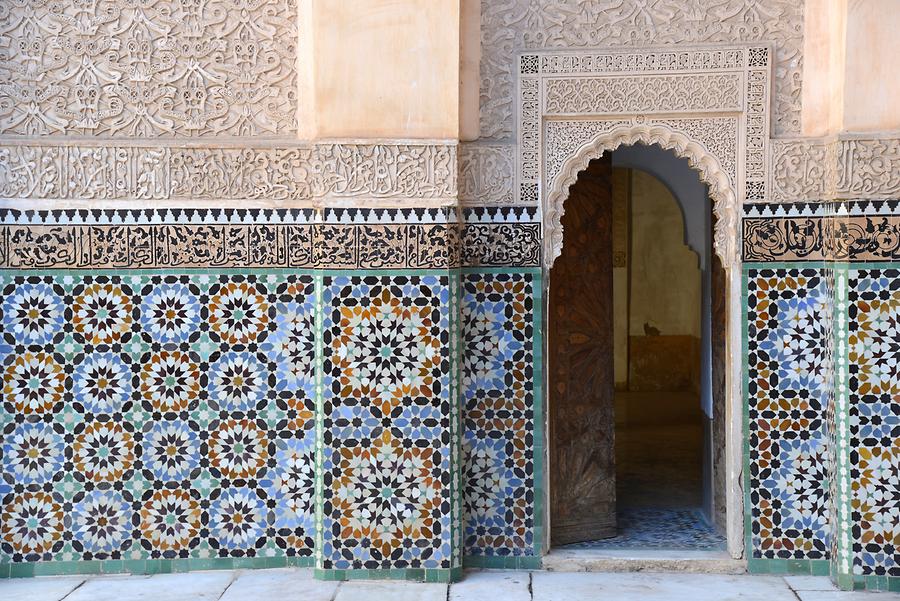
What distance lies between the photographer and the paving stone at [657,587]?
122 inches

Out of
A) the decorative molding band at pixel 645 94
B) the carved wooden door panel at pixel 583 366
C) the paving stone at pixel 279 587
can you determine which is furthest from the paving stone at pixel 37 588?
the decorative molding band at pixel 645 94

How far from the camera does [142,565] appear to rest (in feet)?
11.0

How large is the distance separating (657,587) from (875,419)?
88cm

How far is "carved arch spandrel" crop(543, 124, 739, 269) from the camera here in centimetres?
329

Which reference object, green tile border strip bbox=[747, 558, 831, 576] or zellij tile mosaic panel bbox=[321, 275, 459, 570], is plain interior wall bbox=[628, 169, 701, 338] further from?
zellij tile mosaic panel bbox=[321, 275, 459, 570]

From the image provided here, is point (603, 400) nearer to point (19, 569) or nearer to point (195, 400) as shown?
point (195, 400)

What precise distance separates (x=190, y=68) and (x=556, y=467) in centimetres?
196

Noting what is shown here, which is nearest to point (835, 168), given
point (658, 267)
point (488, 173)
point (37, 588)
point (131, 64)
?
point (488, 173)

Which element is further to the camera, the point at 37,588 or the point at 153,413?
the point at 153,413

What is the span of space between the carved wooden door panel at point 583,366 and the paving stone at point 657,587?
42cm

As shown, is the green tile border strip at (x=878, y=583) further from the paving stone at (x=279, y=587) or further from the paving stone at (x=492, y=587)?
the paving stone at (x=279, y=587)

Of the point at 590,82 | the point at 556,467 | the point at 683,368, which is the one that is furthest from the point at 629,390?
the point at 590,82

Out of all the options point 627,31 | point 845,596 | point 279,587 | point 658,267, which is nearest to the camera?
point 845,596

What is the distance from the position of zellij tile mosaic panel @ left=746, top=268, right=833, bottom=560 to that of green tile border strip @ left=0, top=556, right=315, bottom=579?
1.56 m
